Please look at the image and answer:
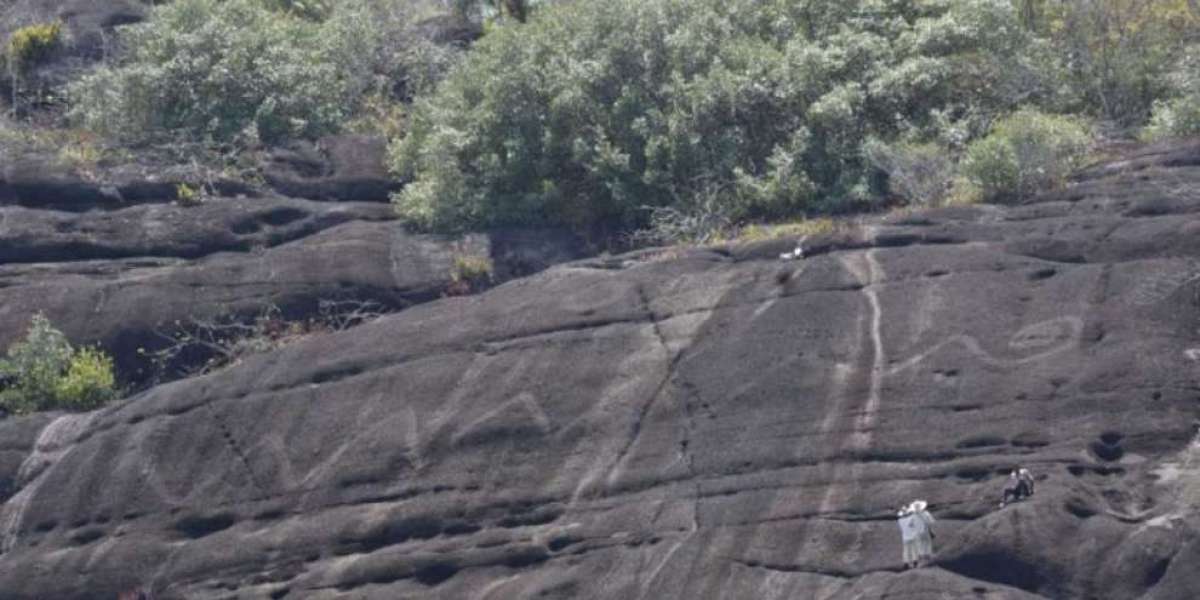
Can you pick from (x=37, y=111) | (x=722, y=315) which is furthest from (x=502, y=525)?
(x=37, y=111)

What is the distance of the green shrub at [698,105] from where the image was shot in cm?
3166

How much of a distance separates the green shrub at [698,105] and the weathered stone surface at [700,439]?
3160mm

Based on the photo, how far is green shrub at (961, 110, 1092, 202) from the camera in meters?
28.5

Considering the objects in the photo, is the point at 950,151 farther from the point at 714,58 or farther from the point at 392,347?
the point at 392,347

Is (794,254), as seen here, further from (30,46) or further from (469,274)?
(30,46)

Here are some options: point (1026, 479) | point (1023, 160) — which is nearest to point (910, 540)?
point (1026, 479)

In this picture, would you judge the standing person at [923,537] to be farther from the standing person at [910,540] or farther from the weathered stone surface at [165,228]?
the weathered stone surface at [165,228]

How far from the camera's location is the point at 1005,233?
26.9 metres

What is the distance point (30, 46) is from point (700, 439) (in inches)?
740

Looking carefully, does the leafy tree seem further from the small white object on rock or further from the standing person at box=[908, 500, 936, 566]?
the standing person at box=[908, 500, 936, 566]

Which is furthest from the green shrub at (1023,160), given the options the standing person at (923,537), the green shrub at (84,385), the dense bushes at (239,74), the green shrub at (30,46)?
the green shrub at (30,46)

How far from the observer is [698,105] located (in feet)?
106

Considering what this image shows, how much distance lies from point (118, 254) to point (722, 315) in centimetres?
1009

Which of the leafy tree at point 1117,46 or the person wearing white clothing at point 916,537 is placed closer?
the person wearing white clothing at point 916,537
